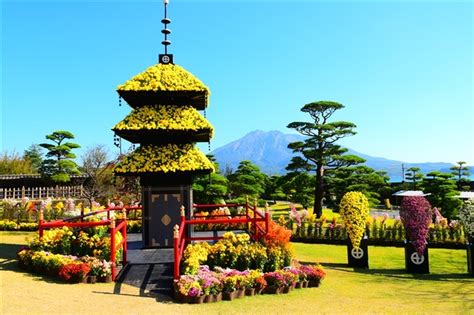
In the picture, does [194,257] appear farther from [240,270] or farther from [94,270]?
[94,270]

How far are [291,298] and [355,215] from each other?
20.4ft

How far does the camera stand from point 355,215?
14.2m

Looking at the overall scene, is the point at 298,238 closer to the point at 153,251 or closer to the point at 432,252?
the point at 432,252

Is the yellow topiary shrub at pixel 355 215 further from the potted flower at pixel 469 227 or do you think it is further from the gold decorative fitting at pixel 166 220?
the gold decorative fitting at pixel 166 220

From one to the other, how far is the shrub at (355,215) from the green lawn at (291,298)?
5.12ft

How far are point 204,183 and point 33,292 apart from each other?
18102mm

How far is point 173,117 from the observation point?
43.3 feet

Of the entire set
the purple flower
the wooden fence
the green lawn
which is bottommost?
the green lawn

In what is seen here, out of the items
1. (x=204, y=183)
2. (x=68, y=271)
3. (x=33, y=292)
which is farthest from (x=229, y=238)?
(x=204, y=183)

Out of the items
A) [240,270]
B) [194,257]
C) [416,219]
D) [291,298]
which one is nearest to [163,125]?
[194,257]

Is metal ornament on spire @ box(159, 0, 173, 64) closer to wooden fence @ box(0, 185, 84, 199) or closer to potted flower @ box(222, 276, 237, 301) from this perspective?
potted flower @ box(222, 276, 237, 301)

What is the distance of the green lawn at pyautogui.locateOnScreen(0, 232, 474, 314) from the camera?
8.00 meters

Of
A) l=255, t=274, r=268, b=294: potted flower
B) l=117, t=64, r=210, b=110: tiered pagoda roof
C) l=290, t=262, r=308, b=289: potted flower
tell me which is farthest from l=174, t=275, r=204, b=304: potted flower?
l=117, t=64, r=210, b=110: tiered pagoda roof

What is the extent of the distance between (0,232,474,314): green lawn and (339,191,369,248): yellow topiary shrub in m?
1.56
